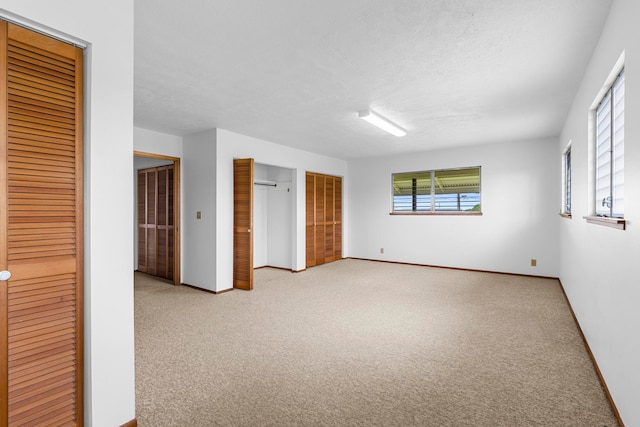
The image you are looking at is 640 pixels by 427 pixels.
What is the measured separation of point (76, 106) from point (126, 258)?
2.59 feet

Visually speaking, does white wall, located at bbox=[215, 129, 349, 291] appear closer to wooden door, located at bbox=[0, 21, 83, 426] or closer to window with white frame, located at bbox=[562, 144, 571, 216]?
wooden door, located at bbox=[0, 21, 83, 426]

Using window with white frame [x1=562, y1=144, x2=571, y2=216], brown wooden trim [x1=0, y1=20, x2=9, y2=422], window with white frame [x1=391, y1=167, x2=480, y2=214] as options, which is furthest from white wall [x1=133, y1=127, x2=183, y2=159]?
window with white frame [x1=562, y1=144, x2=571, y2=216]

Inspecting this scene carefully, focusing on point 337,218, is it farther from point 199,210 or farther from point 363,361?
point 363,361

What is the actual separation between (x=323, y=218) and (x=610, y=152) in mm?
5031

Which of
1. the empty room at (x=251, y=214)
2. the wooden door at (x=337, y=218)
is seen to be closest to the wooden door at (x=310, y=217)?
the wooden door at (x=337, y=218)

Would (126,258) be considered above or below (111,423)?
above

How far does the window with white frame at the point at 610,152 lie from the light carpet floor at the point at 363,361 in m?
1.23

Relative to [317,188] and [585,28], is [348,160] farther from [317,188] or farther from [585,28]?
[585,28]

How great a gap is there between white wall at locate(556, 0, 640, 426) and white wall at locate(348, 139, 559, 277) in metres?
2.86

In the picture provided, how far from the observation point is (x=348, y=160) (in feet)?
25.0

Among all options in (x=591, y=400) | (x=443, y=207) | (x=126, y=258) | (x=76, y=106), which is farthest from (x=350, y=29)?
(x=443, y=207)

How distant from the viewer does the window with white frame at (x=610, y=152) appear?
206 centimetres

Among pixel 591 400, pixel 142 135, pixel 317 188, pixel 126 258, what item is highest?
pixel 142 135

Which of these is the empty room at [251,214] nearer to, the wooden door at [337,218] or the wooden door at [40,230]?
the wooden door at [40,230]
